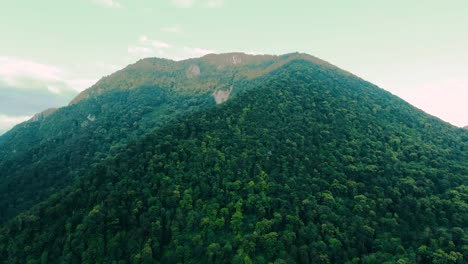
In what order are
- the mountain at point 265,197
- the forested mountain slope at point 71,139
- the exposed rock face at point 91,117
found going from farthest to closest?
the exposed rock face at point 91,117, the forested mountain slope at point 71,139, the mountain at point 265,197

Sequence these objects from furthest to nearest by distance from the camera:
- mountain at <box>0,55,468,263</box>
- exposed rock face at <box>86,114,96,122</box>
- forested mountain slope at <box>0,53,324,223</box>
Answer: exposed rock face at <box>86,114,96,122</box>
forested mountain slope at <box>0,53,324,223</box>
mountain at <box>0,55,468,263</box>

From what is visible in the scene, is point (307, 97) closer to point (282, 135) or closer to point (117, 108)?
point (282, 135)

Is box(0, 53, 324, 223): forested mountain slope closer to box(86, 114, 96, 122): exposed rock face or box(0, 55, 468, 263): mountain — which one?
box(86, 114, 96, 122): exposed rock face

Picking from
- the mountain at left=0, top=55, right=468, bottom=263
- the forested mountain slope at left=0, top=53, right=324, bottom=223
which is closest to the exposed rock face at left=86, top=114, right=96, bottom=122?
the forested mountain slope at left=0, top=53, right=324, bottom=223

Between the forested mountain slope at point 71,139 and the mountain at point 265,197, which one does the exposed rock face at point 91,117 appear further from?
the mountain at point 265,197

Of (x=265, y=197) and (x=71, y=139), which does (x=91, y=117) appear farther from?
(x=265, y=197)

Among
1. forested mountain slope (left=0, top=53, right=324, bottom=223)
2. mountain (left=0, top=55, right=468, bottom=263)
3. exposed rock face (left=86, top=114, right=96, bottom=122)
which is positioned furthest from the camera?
exposed rock face (left=86, top=114, right=96, bottom=122)

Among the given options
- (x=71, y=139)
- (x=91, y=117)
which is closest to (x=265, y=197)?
(x=71, y=139)

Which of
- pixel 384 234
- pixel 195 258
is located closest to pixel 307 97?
pixel 384 234

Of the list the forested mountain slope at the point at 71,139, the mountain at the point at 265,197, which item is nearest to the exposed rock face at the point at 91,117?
the forested mountain slope at the point at 71,139
